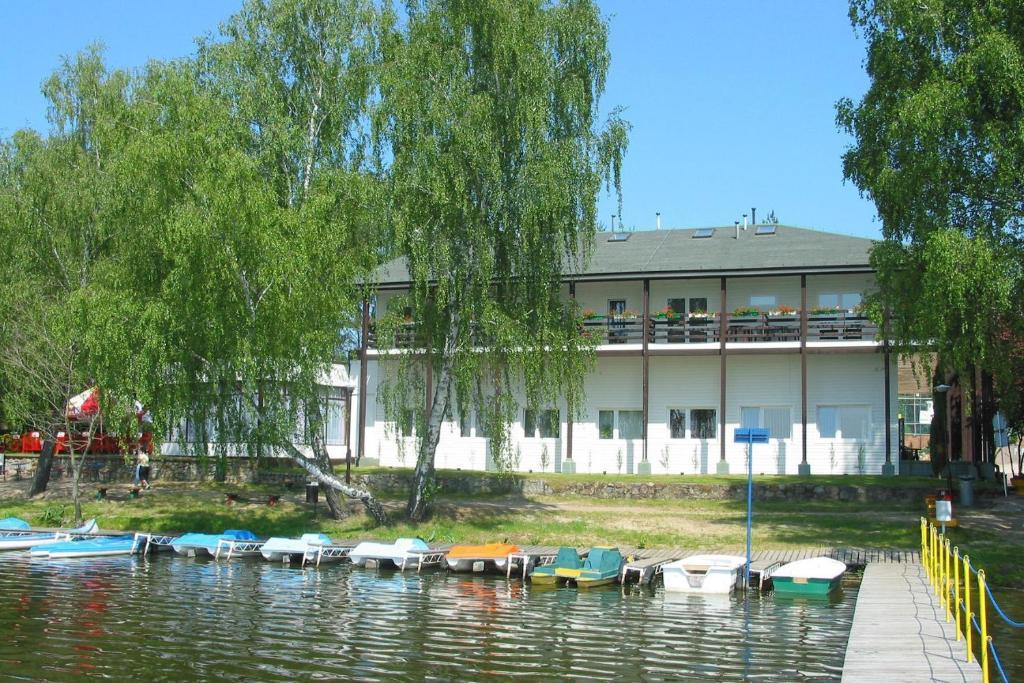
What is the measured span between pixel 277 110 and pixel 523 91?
6250 millimetres

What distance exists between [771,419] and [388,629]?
2267 cm

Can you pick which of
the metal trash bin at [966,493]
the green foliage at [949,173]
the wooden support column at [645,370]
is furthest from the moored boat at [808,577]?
the wooden support column at [645,370]

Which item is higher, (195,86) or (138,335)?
(195,86)

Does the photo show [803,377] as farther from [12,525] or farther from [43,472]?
[43,472]

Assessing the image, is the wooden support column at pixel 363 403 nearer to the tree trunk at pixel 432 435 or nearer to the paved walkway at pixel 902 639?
the tree trunk at pixel 432 435

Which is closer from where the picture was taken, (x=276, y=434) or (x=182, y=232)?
(x=182, y=232)

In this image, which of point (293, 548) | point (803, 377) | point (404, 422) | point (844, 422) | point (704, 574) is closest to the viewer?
point (704, 574)

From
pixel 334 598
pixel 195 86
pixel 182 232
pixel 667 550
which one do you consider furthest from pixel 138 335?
pixel 667 550

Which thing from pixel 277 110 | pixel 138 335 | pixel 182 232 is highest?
pixel 277 110

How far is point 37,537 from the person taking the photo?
90.1ft

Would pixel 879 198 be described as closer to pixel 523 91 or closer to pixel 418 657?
pixel 523 91

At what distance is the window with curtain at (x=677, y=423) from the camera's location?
1467 inches

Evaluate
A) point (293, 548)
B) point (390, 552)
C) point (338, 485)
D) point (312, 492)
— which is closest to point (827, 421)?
point (312, 492)

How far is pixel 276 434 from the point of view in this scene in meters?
25.0
